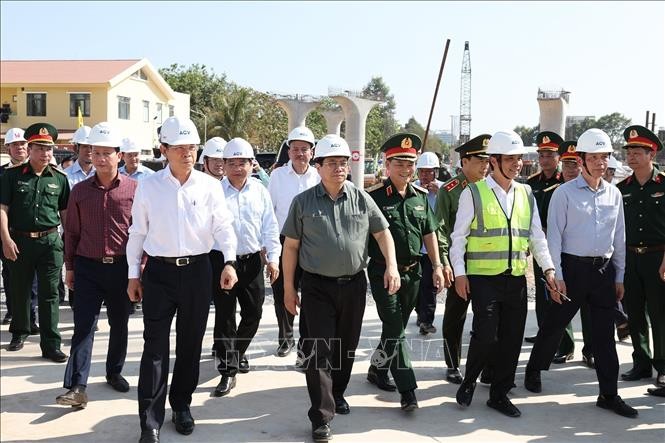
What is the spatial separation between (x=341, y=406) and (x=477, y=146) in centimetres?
236

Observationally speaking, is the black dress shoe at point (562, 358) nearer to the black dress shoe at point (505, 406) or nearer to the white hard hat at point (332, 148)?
the black dress shoe at point (505, 406)

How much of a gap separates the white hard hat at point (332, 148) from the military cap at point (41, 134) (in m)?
2.89

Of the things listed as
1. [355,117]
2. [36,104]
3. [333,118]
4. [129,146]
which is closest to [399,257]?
[129,146]

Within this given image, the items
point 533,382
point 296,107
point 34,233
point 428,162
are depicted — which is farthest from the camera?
point 296,107

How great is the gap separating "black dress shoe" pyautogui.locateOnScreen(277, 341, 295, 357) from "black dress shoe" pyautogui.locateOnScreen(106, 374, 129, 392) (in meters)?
1.57

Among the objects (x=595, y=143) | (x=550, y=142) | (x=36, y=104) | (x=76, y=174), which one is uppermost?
(x=36, y=104)

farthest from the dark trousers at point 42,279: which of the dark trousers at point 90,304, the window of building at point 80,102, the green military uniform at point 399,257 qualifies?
the window of building at point 80,102

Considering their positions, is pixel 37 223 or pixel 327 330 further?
pixel 37 223

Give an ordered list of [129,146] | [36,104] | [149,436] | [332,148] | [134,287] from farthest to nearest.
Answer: [36,104] → [129,146] → [332,148] → [134,287] → [149,436]

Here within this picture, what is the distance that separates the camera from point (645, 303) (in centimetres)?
582

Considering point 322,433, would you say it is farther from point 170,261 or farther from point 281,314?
point 281,314

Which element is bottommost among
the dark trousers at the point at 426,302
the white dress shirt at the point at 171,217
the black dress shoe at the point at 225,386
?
the black dress shoe at the point at 225,386

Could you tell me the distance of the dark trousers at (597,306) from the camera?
196 inches

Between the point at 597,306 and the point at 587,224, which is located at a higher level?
the point at 587,224
